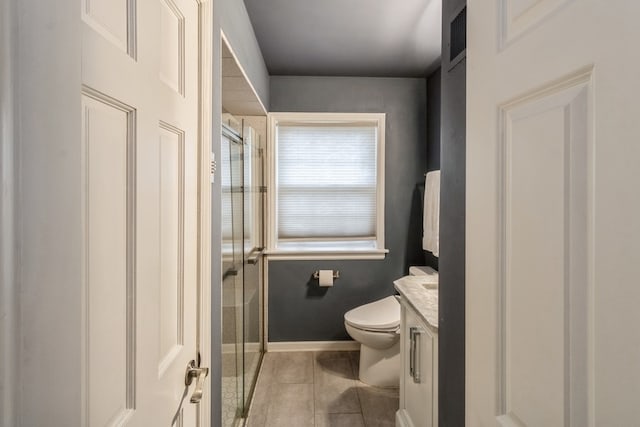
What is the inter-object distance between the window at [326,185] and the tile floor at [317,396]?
3.11 feet

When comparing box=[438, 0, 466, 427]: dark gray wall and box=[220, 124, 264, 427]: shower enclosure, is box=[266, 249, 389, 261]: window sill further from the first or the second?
box=[438, 0, 466, 427]: dark gray wall

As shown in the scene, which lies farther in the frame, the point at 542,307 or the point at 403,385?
the point at 403,385

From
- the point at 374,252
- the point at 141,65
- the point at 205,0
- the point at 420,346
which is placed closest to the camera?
the point at 141,65

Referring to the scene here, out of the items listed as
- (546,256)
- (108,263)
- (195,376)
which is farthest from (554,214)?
(195,376)

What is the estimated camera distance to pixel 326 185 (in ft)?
11.1

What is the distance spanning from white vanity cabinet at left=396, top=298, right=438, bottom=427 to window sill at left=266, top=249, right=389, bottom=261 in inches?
47.8

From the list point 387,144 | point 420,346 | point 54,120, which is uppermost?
point 387,144

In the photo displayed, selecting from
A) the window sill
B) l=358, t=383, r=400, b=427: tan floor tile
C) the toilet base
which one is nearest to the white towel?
the window sill

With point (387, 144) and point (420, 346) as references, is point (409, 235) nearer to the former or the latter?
point (387, 144)

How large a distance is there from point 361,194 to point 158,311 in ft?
8.97

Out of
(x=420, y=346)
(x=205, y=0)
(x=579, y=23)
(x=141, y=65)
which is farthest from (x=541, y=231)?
(x=420, y=346)

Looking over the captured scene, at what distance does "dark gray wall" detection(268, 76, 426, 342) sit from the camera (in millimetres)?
3316

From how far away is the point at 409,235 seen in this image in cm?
338

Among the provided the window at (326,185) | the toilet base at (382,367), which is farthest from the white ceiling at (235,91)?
the toilet base at (382,367)
